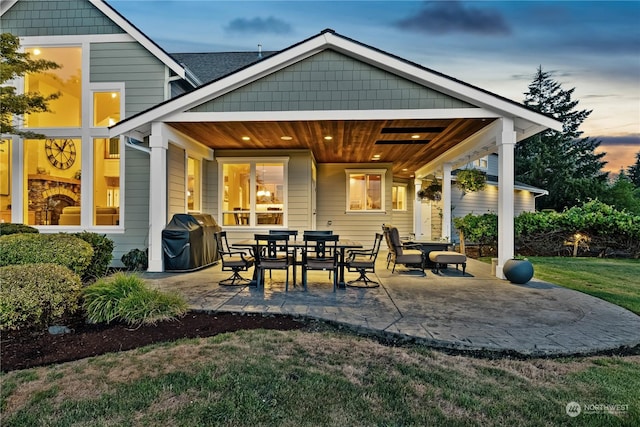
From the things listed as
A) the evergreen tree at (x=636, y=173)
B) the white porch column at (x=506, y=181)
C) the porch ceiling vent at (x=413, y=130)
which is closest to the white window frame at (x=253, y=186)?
the porch ceiling vent at (x=413, y=130)

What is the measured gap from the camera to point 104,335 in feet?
12.4

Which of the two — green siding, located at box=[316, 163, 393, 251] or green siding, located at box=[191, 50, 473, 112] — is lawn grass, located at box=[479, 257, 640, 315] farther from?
green siding, located at box=[316, 163, 393, 251]

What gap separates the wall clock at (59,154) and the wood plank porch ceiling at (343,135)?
3.00m

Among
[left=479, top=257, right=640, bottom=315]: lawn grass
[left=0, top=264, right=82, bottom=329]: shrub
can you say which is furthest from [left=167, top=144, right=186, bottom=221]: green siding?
[left=479, top=257, right=640, bottom=315]: lawn grass

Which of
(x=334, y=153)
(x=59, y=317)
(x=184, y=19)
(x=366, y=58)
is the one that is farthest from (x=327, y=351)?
(x=184, y=19)

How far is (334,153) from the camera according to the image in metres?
11.2

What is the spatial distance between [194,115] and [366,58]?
11.3 ft

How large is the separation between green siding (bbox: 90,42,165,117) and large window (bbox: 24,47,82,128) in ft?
1.78

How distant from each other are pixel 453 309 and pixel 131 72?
28.3 feet

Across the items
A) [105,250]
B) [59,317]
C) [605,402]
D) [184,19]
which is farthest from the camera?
[184,19]

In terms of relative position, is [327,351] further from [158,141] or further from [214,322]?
[158,141]

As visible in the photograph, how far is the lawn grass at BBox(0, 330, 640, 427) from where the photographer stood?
230 centimetres

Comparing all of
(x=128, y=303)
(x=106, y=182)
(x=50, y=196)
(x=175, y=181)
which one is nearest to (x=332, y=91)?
(x=175, y=181)

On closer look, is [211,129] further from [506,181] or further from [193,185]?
[506,181]
